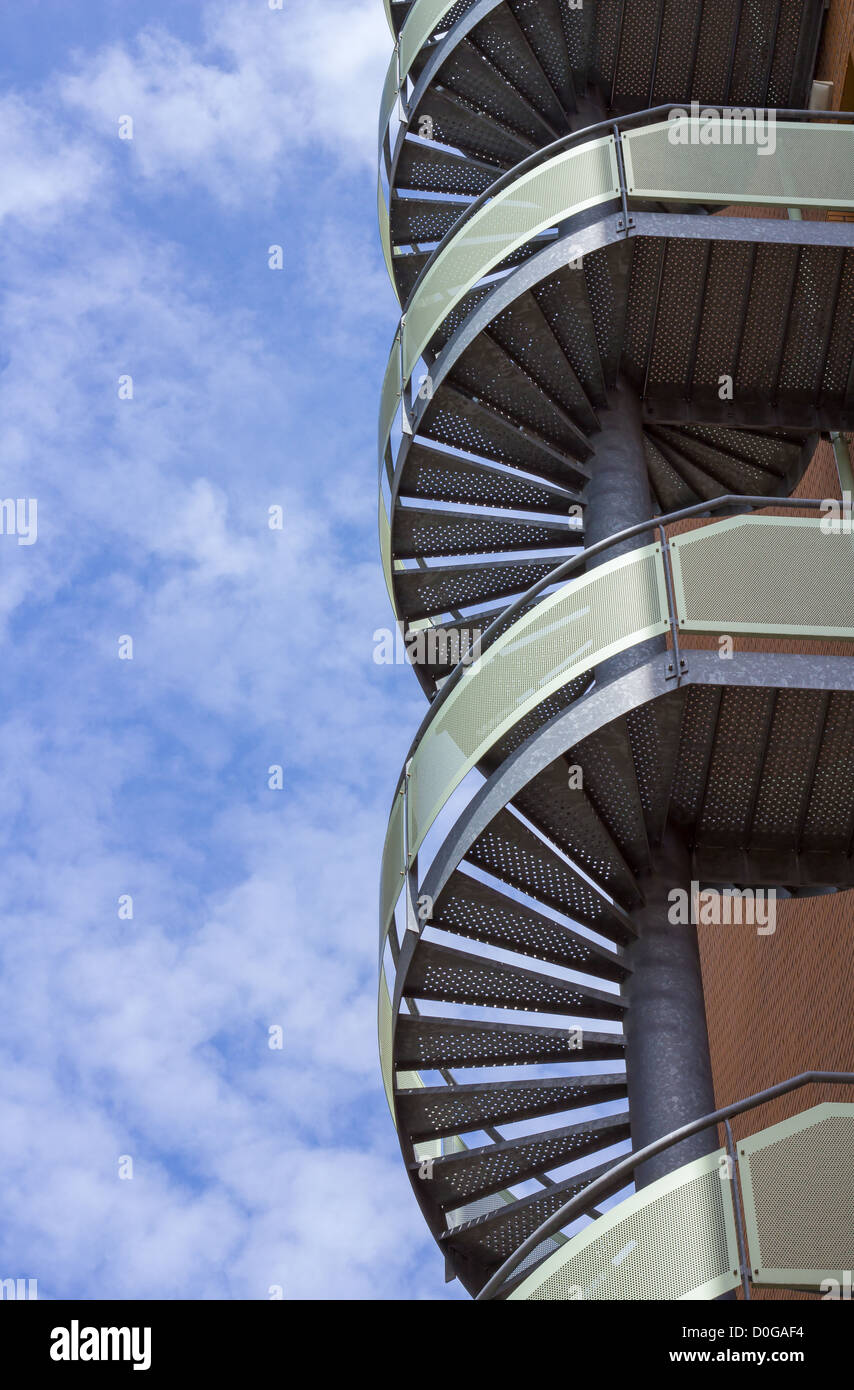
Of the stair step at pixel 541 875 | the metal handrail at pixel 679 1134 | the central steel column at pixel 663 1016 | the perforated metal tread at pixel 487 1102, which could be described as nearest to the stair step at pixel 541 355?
the central steel column at pixel 663 1016

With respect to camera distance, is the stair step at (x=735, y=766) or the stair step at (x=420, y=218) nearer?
the stair step at (x=735, y=766)

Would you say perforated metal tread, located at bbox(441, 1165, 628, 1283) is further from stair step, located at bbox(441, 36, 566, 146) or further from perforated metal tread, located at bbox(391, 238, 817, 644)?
stair step, located at bbox(441, 36, 566, 146)

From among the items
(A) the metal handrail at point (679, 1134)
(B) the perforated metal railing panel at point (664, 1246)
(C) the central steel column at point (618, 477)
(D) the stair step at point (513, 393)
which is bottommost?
(B) the perforated metal railing panel at point (664, 1246)

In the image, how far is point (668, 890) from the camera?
966 cm

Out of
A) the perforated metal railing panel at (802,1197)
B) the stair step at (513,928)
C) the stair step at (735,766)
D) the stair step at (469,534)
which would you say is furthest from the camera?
the stair step at (469,534)

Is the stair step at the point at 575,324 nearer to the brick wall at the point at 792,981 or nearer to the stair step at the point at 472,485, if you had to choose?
A: the stair step at the point at 472,485

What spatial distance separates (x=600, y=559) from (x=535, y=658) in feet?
5.99

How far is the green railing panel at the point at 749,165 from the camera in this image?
11.3 metres

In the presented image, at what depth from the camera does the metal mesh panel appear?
8.97 meters

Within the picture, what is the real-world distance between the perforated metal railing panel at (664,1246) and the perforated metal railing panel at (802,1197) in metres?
0.13

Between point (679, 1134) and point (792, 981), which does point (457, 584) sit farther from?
point (679, 1134)

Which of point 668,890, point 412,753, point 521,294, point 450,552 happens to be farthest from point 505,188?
point 668,890

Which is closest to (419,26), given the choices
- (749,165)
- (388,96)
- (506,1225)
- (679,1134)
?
(388,96)

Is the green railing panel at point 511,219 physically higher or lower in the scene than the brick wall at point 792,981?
higher
